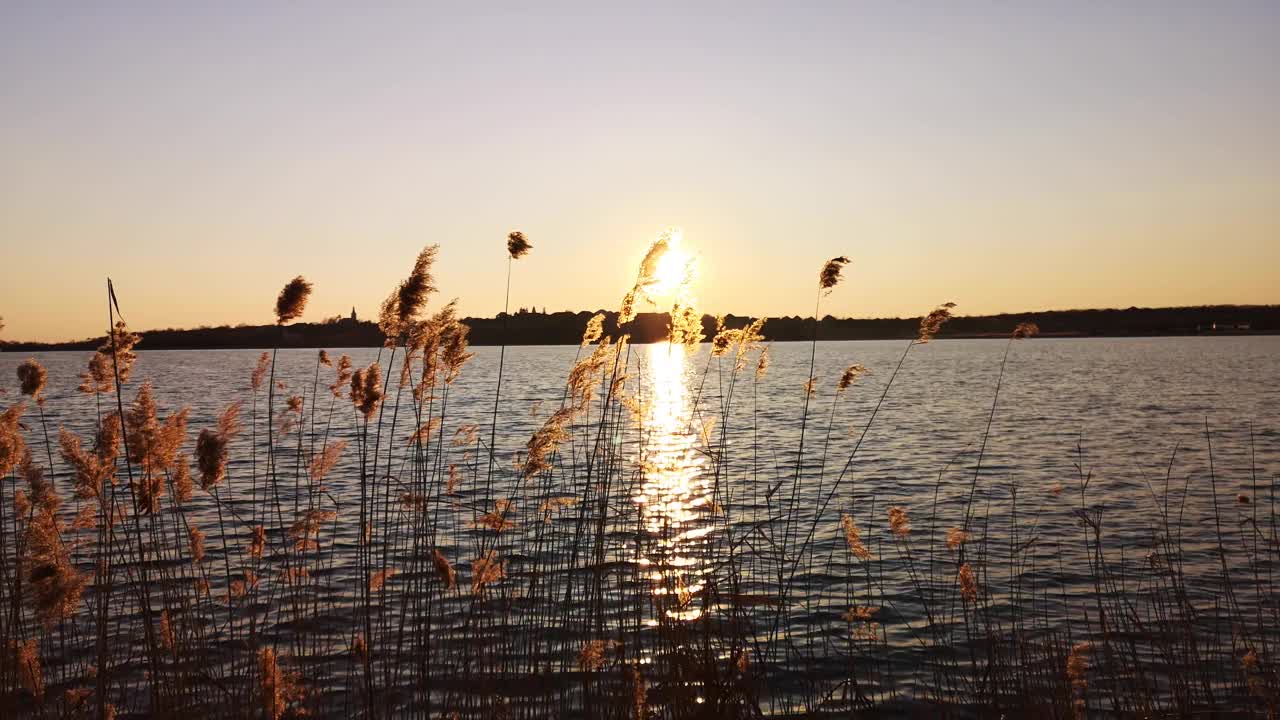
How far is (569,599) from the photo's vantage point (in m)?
5.67

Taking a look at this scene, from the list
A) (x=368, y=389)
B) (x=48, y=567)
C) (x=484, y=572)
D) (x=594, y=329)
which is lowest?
(x=484, y=572)

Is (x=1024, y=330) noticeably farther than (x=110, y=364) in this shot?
Yes

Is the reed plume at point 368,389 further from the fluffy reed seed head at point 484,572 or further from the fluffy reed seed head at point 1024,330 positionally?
the fluffy reed seed head at point 1024,330

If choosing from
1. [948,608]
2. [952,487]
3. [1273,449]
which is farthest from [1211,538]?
[1273,449]

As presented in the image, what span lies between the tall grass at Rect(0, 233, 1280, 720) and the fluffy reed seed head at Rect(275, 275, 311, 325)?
0.05ft

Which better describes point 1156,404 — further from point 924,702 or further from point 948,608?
point 924,702

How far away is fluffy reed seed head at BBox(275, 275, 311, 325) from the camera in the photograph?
482 cm

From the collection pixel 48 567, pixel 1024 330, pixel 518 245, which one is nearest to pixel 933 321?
pixel 1024 330

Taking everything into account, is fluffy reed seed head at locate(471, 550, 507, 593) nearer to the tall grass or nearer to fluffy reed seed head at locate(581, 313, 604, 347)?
the tall grass

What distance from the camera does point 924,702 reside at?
650cm

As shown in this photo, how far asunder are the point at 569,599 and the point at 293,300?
2452 millimetres

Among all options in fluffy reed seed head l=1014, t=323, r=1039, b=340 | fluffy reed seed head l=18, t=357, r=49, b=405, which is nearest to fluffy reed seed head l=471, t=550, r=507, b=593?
fluffy reed seed head l=18, t=357, r=49, b=405

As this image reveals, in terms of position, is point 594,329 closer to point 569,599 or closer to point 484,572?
point 569,599

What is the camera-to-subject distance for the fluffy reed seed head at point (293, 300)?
4816 millimetres
